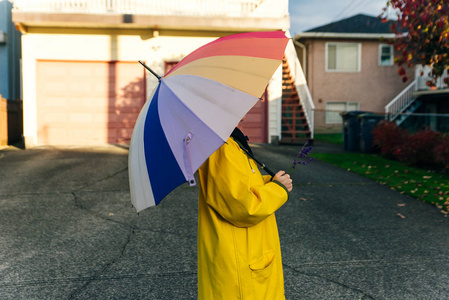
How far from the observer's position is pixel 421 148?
9922 millimetres

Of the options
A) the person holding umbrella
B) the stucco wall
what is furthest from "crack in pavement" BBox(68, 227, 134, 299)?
the stucco wall

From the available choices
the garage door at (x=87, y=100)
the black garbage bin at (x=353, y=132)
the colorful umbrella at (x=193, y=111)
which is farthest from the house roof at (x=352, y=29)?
the colorful umbrella at (x=193, y=111)

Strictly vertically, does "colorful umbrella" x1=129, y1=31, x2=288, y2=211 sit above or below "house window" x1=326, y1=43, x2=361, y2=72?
below

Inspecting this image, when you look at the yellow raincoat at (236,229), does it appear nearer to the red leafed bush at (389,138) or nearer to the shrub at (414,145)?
the shrub at (414,145)

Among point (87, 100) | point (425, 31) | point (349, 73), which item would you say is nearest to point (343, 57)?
point (349, 73)

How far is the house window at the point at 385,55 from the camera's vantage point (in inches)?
835

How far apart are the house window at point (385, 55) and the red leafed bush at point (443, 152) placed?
13235 mm

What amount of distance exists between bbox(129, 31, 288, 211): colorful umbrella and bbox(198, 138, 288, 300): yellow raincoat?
0.14 meters

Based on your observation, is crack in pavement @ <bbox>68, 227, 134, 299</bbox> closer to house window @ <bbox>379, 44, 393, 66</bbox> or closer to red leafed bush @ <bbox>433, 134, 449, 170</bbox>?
red leafed bush @ <bbox>433, 134, 449, 170</bbox>

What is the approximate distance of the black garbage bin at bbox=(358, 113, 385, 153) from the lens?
12477 millimetres

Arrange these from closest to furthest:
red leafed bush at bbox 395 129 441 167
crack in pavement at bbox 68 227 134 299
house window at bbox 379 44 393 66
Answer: crack in pavement at bbox 68 227 134 299
red leafed bush at bbox 395 129 441 167
house window at bbox 379 44 393 66

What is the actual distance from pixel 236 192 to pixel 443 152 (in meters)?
8.17

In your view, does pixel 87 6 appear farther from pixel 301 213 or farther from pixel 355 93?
pixel 355 93

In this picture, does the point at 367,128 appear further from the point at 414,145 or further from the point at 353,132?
Result: the point at 414,145
